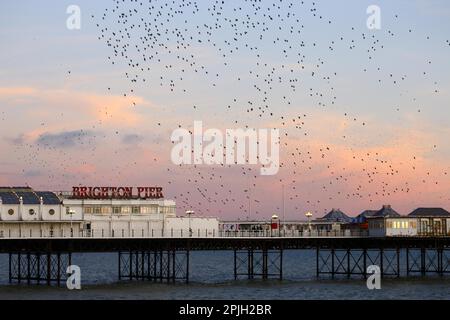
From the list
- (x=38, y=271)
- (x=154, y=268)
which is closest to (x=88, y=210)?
(x=38, y=271)

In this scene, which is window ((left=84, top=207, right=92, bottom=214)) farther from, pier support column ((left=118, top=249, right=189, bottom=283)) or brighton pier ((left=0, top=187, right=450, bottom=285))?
pier support column ((left=118, top=249, right=189, bottom=283))

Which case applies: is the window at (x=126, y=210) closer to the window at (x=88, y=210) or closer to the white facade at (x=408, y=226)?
the window at (x=88, y=210)

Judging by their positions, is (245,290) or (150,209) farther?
(150,209)

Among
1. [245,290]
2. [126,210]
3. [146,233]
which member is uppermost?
[126,210]

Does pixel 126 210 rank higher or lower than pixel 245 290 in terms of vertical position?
higher

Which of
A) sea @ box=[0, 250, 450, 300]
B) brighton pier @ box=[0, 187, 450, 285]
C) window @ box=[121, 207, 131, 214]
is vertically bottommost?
sea @ box=[0, 250, 450, 300]

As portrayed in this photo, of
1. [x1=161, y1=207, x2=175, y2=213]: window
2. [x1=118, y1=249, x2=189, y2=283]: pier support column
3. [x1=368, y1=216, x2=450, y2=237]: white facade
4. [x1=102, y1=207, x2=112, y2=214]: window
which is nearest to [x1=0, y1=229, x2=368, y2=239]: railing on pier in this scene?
[x1=118, y1=249, x2=189, y2=283]: pier support column

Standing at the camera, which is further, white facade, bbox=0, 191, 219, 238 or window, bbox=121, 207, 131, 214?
window, bbox=121, 207, 131, 214

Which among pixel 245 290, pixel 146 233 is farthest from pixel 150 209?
pixel 245 290

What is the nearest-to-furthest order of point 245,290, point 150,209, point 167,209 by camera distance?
1. point 245,290
2. point 150,209
3. point 167,209

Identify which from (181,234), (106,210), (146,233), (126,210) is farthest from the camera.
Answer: (126,210)

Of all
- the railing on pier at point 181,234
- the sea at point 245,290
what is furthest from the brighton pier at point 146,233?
the sea at point 245,290

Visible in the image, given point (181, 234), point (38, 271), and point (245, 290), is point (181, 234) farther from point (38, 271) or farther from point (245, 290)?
point (38, 271)
